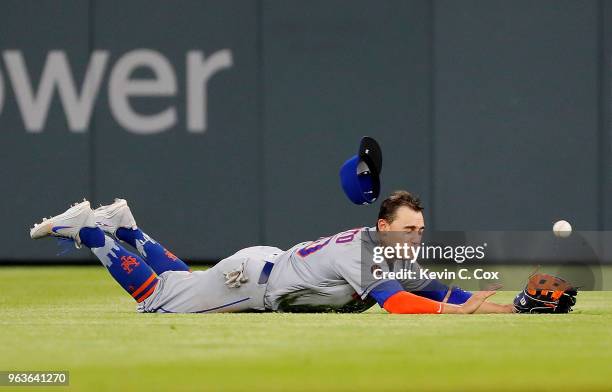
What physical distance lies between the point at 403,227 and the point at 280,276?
80 centimetres

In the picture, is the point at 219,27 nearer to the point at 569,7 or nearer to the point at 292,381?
the point at 569,7

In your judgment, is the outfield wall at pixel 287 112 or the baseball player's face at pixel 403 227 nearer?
the baseball player's face at pixel 403 227

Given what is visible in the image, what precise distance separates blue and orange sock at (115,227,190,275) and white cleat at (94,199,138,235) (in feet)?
0.15

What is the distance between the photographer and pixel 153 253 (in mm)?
8062

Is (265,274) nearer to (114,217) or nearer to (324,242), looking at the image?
(324,242)

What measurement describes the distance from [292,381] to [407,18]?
28.8 feet

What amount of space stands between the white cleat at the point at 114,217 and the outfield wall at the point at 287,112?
17.9 feet

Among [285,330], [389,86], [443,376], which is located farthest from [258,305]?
[389,86]

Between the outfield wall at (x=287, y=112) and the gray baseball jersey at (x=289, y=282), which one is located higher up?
the outfield wall at (x=287, y=112)

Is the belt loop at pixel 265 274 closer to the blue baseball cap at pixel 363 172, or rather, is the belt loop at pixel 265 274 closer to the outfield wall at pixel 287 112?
the blue baseball cap at pixel 363 172

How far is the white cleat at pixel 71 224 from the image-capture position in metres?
7.68

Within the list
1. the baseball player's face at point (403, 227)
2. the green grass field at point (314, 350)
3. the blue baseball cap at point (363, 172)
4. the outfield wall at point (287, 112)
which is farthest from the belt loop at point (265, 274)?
the outfield wall at point (287, 112)

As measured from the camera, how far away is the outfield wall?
1339cm

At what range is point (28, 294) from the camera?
399 inches
